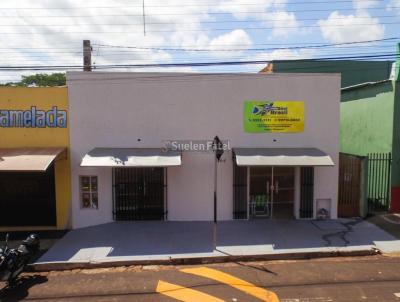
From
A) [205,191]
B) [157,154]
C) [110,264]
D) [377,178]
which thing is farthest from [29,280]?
[377,178]

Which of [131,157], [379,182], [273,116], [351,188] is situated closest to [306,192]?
[351,188]

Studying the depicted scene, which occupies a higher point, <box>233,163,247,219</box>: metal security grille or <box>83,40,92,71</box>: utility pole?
<box>83,40,92,71</box>: utility pole

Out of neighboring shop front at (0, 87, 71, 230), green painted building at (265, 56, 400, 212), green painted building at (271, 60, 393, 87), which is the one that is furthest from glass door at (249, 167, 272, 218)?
green painted building at (271, 60, 393, 87)

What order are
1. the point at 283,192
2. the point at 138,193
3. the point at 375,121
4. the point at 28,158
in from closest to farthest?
the point at 28,158 → the point at 138,193 → the point at 283,192 → the point at 375,121

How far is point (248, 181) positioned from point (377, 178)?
5604 millimetres

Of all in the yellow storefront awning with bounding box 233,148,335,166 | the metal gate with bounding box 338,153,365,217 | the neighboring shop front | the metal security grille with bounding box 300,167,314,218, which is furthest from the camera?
the metal gate with bounding box 338,153,365,217

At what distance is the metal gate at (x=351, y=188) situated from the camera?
13.8 meters

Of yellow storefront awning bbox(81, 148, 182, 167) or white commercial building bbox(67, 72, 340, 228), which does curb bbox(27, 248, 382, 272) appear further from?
white commercial building bbox(67, 72, 340, 228)

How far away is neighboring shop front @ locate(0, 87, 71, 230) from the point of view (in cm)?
1261

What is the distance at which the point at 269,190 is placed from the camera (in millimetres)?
13547

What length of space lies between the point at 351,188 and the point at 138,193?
7.82 metres

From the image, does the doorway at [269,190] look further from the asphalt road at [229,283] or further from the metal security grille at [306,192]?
the asphalt road at [229,283]

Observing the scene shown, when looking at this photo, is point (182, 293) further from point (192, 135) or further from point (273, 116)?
point (273, 116)

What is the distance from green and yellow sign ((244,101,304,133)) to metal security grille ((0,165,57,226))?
23.2 feet
